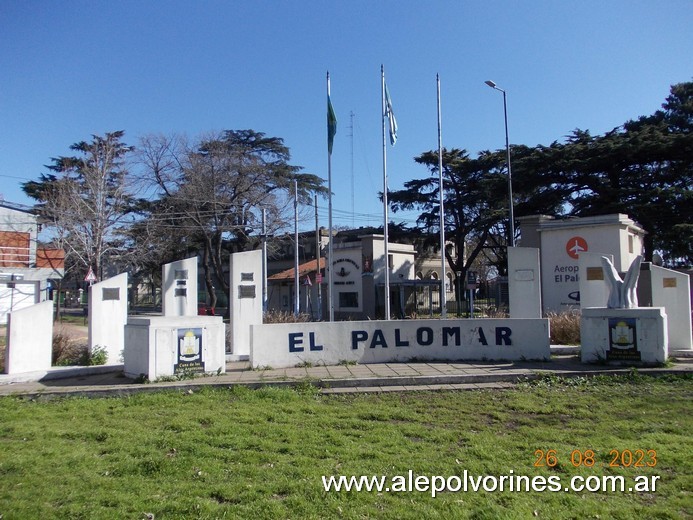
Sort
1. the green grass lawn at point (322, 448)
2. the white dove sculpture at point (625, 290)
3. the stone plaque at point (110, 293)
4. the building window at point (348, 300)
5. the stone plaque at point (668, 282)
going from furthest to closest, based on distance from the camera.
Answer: the building window at point (348, 300) → the stone plaque at point (668, 282) → the stone plaque at point (110, 293) → the white dove sculpture at point (625, 290) → the green grass lawn at point (322, 448)

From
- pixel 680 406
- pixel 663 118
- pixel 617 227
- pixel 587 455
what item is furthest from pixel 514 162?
pixel 587 455

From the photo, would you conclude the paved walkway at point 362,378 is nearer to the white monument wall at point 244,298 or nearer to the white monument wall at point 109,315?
the white monument wall at point 109,315

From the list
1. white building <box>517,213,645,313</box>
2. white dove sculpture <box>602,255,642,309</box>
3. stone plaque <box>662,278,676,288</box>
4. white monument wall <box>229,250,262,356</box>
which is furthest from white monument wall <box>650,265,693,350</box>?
white building <box>517,213,645,313</box>

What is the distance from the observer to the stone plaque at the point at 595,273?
1408 centimetres

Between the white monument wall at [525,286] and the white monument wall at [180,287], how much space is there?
804 centimetres

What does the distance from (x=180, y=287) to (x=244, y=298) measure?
5.40 feet

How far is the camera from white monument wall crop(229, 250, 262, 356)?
45.7 ft

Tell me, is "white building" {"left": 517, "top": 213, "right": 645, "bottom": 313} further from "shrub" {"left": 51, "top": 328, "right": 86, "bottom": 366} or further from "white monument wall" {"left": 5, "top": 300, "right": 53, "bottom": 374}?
"white monument wall" {"left": 5, "top": 300, "right": 53, "bottom": 374}

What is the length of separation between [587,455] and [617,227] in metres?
22.5

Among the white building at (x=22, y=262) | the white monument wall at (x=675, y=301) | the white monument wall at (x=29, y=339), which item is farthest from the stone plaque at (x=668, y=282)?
the white building at (x=22, y=262)

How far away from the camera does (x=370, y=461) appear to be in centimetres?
581

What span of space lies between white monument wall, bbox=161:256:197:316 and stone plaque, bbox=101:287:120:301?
43.1 inches

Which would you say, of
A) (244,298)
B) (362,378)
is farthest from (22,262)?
(362,378)

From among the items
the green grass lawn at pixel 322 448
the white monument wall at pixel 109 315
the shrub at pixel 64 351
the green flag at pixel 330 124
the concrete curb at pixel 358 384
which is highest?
the green flag at pixel 330 124
